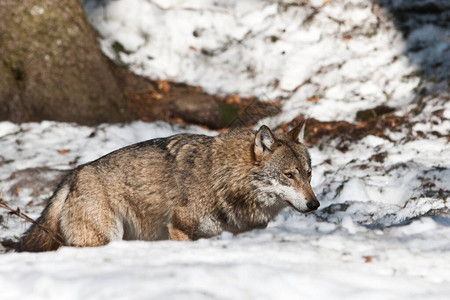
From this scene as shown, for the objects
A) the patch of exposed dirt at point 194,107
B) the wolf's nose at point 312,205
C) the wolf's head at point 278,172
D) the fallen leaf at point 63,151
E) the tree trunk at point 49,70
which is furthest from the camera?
the patch of exposed dirt at point 194,107

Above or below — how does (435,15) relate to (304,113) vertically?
above

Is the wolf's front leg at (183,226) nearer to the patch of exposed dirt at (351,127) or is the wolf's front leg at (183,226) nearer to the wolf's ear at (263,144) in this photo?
the wolf's ear at (263,144)

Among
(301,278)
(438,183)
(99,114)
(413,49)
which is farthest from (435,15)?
(301,278)

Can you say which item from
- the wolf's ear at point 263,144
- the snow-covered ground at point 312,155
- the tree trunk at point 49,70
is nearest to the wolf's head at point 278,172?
the wolf's ear at point 263,144

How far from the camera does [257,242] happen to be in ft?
12.6

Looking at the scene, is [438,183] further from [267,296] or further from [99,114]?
[99,114]

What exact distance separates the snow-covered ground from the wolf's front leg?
0.63 m

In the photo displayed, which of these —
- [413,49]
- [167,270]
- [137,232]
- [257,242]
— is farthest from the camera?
[413,49]

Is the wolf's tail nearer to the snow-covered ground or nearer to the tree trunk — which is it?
the snow-covered ground

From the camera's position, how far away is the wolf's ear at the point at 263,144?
206 inches

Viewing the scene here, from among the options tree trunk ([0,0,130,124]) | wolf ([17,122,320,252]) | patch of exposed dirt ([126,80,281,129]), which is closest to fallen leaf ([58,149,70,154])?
tree trunk ([0,0,130,124])

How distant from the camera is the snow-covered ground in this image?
10.3 feet

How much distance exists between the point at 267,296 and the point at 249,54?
7.96 m

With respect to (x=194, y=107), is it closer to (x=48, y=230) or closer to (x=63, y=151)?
(x=63, y=151)
